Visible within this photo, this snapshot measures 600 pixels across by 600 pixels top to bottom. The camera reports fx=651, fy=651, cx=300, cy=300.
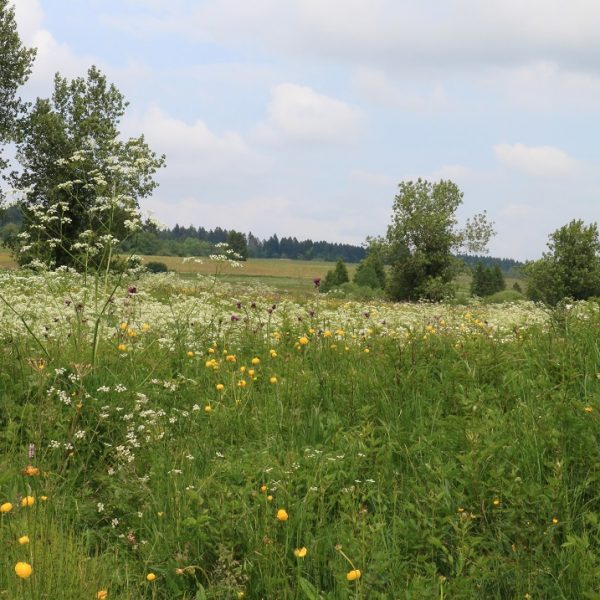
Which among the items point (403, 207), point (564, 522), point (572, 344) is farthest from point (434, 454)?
point (403, 207)

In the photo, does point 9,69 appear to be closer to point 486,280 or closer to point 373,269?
point 373,269

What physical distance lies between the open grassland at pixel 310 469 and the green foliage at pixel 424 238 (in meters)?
42.4

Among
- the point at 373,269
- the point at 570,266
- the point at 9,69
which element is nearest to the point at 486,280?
the point at 373,269

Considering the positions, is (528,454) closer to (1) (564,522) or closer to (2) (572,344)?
(1) (564,522)

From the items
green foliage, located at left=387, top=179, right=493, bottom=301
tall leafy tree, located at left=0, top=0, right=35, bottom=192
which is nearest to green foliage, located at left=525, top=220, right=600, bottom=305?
green foliage, located at left=387, top=179, right=493, bottom=301

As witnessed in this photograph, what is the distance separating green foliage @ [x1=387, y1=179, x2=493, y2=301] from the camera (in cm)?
4900

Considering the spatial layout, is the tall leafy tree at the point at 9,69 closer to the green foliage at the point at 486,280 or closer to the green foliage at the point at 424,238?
the green foliage at the point at 424,238

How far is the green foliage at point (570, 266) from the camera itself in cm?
4350

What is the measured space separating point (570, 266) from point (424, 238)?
1056 centimetres

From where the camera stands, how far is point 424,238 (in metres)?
49.5

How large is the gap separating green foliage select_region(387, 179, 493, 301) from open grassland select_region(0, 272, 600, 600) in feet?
139

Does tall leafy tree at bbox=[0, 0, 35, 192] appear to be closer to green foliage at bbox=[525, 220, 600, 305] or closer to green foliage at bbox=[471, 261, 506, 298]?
green foliage at bbox=[525, 220, 600, 305]

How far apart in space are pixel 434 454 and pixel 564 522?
1.01 meters

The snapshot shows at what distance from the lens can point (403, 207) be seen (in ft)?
166
